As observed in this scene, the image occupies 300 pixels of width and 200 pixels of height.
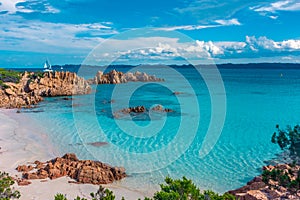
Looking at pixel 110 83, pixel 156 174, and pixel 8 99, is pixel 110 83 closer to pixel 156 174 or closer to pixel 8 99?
pixel 8 99

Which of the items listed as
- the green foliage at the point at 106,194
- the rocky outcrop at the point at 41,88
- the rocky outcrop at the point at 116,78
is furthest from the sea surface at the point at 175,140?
the rocky outcrop at the point at 116,78

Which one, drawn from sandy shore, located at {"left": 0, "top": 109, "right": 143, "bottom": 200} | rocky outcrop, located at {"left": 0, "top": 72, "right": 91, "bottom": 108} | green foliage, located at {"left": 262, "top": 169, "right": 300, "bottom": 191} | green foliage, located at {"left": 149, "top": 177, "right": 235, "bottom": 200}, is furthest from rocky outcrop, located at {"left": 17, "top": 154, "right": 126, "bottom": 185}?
rocky outcrop, located at {"left": 0, "top": 72, "right": 91, "bottom": 108}

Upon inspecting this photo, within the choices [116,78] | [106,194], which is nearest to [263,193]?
[106,194]

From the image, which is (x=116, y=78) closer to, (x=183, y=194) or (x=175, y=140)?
(x=175, y=140)

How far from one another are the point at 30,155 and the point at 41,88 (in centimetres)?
4188

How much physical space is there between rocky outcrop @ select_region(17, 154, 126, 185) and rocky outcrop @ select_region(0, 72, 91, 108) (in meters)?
32.3

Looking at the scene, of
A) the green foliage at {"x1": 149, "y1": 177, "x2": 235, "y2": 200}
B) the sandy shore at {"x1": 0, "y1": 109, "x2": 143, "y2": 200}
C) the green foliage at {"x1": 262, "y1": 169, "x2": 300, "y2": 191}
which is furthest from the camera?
the sandy shore at {"x1": 0, "y1": 109, "x2": 143, "y2": 200}

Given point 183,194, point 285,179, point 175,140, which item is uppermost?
point 285,179

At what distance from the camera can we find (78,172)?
53.9ft

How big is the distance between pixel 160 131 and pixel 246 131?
8.30 m

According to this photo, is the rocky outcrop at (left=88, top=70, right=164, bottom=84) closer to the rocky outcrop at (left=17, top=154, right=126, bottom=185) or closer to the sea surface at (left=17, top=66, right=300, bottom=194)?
the sea surface at (left=17, top=66, right=300, bottom=194)

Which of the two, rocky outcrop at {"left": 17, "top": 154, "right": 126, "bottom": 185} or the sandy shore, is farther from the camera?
rocky outcrop at {"left": 17, "top": 154, "right": 126, "bottom": 185}

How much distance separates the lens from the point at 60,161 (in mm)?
18219

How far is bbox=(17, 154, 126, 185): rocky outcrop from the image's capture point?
16.0 m
